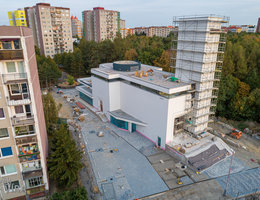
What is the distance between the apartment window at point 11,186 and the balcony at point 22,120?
18.5 ft

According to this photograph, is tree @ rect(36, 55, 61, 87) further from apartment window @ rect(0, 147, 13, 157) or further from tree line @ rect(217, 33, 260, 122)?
tree line @ rect(217, 33, 260, 122)

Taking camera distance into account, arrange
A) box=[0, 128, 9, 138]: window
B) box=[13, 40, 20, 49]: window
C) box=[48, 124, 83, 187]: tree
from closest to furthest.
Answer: box=[13, 40, 20, 49]: window, box=[0, 128, 9, 138]: window, box=[48, 124, 83, 187]: tree

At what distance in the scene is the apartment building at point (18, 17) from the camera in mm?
96000

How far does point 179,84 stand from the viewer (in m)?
25.4

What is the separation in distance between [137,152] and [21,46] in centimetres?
1798

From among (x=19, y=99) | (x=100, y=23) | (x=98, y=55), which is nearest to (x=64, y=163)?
(x=19, y=99)

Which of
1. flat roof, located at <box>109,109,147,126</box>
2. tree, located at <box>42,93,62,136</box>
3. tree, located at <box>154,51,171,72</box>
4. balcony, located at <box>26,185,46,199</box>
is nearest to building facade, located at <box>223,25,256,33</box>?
tree, located at <box>154,51,171,72</box>

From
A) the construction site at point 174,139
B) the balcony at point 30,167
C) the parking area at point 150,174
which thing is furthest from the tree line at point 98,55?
the balcony at point 30,167

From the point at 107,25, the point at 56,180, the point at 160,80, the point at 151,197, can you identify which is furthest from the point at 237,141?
the point at 107,25

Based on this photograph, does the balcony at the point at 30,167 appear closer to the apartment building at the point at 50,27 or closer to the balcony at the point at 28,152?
the balcony at the point at 28,152

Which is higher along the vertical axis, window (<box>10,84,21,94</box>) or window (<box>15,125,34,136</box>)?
window (<box>10,84,21,94</box>)

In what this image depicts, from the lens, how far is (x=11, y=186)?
16.9 meters

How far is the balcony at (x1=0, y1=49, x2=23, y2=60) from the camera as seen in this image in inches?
545

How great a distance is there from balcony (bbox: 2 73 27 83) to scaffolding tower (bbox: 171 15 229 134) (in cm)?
1924
